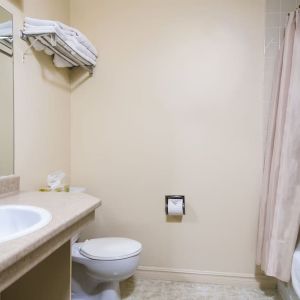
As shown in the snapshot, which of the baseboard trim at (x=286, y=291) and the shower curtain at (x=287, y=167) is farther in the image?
the baseboard trim at (x=286, y=291)

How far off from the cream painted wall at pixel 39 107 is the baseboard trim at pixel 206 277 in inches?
42.2

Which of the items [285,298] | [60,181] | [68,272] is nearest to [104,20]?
[60,181]

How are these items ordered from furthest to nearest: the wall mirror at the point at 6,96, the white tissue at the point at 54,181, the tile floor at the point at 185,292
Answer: the tile floor at the point at 185,292 → the white tissue at the point at 54,181 → the wall mirror at the point at 6,96

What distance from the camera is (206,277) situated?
2160mm

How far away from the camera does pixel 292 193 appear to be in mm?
1600

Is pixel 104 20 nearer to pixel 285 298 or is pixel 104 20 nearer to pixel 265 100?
pixel 265 100

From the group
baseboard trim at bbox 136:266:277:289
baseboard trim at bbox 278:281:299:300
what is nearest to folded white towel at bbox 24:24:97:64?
baseboard trim at bbox 136:266:277:289

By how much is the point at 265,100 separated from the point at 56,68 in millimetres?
1557

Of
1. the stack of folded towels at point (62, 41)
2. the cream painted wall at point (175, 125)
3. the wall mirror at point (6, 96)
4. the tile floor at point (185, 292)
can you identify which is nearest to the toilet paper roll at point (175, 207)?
the cream painted wall at point (175, 125)

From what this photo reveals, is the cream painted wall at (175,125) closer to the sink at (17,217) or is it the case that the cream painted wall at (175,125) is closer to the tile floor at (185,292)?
the tile floor at (185,292)

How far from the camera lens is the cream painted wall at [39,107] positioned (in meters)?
1.62

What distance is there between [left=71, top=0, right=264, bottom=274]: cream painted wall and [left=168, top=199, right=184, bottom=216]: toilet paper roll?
9 cm

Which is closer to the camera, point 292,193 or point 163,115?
point 292,193

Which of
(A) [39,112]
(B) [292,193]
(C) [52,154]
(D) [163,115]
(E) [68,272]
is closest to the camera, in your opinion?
(E) [68,272]
